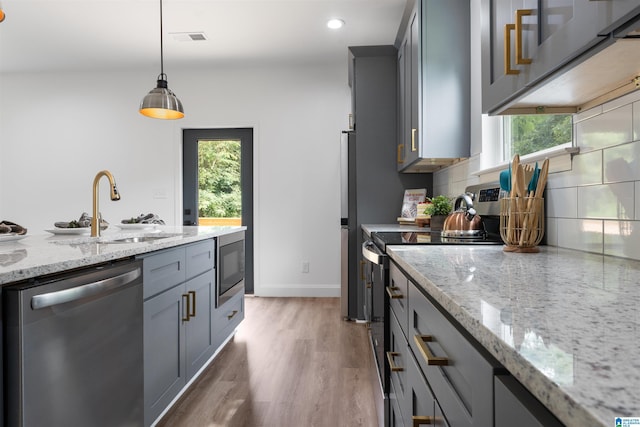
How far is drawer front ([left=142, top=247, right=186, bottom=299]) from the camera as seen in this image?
5.32 feet

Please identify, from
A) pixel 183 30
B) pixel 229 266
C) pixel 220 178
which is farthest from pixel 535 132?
pixel 220 178

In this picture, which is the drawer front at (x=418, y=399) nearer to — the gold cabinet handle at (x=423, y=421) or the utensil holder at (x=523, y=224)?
the gold cabinet handle at (x=423, y=421)

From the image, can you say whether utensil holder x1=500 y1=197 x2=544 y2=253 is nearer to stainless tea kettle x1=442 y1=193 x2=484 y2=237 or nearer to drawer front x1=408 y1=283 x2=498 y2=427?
stainless tea kettle x1=442 y1=193 x2=484 y2=237

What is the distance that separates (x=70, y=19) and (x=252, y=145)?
6.64 ft

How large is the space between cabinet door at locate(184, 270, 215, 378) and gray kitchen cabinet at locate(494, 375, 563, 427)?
1.80 m

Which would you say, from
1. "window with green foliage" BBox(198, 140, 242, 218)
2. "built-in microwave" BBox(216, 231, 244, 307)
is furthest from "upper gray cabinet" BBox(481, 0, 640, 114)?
"window with green foliage" BBox(198, 140, 242, 218)

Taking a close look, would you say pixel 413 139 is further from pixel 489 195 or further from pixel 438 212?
pixel 489 195

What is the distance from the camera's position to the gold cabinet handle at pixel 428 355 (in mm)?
714

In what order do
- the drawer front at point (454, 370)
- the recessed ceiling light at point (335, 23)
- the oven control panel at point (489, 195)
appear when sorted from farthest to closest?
the recessed ceiling light at point (335, 23)
the oven control panel at point (489, 195)
the drawer front at point (454, 370)

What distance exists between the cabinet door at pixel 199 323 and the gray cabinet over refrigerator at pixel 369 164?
4.68ft

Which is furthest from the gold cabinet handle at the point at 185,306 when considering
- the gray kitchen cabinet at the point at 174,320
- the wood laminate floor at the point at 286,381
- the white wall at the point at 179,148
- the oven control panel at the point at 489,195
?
the white wall at the point at 179,148

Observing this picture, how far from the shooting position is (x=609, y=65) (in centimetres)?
93

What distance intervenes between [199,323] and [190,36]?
2.81 meters

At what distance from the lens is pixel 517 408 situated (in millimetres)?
413
